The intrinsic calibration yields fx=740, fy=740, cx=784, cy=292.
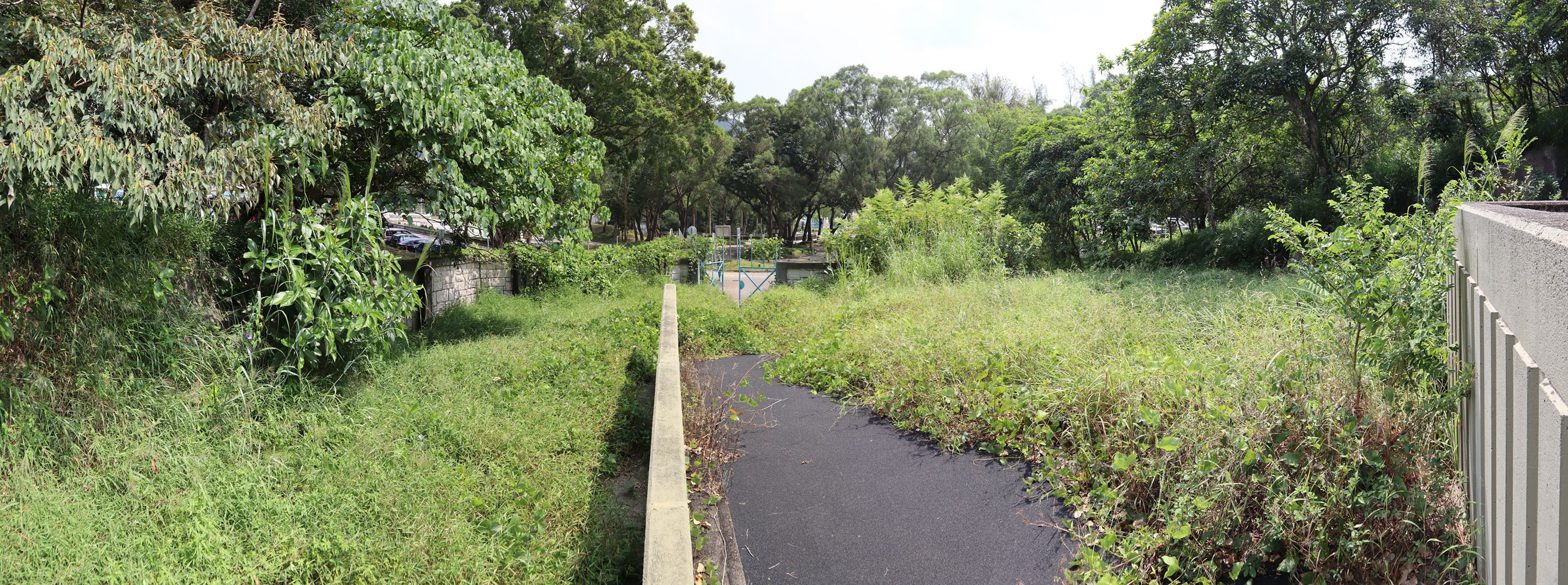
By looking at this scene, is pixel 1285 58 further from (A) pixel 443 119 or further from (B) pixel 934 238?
(A) pixel 443 119

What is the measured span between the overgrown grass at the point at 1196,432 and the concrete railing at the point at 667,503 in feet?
5.19

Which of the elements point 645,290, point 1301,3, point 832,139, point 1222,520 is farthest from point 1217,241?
point 832,139

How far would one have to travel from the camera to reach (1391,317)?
329 centimetres

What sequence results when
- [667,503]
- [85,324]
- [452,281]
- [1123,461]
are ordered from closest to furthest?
[667,503] → [1123,461] → [85,324] → [452,281]

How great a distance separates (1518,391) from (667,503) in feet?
7.76

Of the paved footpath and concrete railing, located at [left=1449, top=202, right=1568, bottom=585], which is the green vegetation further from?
concrete railing, located at [left=1449, top=202, right=1568, bottom=585]

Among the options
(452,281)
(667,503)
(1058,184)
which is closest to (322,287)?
(667,503)

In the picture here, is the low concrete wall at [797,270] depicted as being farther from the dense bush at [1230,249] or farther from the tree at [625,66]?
the dense bush at [1230,249]

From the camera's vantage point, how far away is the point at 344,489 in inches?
138

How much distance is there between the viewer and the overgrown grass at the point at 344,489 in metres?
2.82

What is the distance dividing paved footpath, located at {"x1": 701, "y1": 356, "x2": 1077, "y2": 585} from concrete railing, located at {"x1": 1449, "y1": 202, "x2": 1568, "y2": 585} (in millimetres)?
1443

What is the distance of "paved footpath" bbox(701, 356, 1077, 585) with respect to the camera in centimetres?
318

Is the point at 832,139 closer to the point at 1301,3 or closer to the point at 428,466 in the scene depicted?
the point at 1301,3

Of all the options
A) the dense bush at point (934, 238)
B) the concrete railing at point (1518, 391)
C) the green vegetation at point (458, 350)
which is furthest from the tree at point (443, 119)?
the concrete railing at point (1518, 391)
